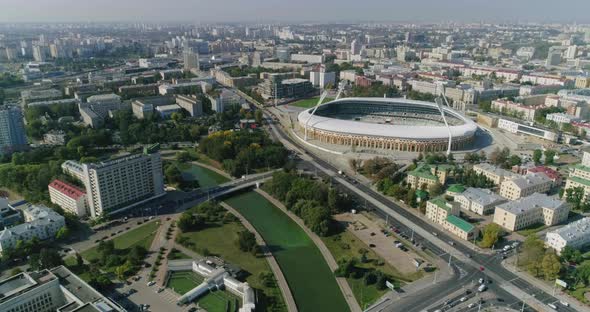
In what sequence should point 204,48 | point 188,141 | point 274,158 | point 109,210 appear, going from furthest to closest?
point 204,48
point 188,141
point 274,158
point 109,210

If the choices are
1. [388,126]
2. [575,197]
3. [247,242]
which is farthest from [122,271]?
[388,126]

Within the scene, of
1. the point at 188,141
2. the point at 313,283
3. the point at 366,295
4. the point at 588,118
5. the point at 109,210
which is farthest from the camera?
the point at 588,118

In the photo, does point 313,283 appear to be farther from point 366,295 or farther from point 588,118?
point 588,118

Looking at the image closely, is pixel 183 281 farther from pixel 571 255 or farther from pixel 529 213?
pixel 529 213

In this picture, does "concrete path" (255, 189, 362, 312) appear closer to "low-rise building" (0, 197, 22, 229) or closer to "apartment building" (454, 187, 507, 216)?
"apartment building" (454, 187, 507, 216)

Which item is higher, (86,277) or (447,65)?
(447,65)

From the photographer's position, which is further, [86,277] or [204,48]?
[204,48]

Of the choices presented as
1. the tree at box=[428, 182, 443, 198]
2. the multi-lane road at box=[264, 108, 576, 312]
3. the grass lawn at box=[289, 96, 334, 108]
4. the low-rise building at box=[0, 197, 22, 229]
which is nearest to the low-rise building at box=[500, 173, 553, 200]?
the tree at box=[428, 182, 443, 198]

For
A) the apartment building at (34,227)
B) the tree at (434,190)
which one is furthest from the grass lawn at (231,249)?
the tree at (434,190)

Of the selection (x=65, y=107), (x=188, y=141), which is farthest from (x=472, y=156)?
(x=65, y=107)
